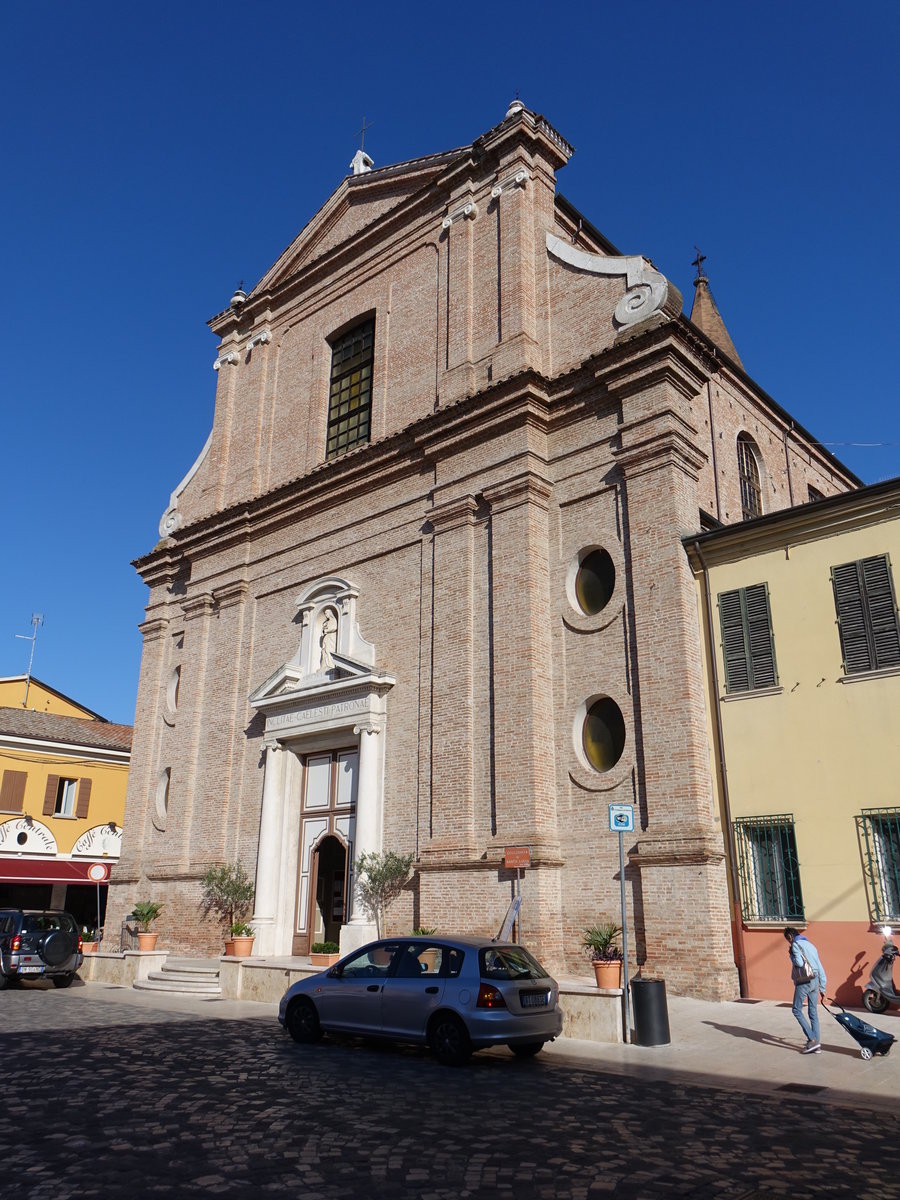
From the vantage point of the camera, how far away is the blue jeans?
9727 millimetres

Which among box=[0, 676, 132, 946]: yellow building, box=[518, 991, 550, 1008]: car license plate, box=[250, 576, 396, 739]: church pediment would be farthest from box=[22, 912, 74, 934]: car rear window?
box=[518, 991, 550, 1008]: car license plate

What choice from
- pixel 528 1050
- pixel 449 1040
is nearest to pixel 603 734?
pixel 528 1050

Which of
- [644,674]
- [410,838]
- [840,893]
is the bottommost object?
[840,893]

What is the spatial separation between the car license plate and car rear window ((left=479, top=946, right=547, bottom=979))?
179 millimetres

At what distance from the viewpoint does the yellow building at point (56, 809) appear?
3133 cm

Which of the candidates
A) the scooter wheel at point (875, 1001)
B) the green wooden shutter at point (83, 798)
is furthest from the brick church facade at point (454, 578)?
the green wooden shutter at point (83, 798)

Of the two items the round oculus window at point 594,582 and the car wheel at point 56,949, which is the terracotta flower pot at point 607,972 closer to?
the round oculus window at point 594,582

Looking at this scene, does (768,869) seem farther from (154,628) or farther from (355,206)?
(355,206)

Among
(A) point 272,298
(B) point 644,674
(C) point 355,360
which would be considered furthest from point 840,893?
(A) point 272,298

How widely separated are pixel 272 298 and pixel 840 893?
20.3 meters

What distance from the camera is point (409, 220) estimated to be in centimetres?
2195

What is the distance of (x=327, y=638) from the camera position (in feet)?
65.8

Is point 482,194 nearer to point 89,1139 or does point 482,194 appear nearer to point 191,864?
point 191,864

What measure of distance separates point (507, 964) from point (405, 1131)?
3538mm
